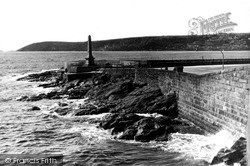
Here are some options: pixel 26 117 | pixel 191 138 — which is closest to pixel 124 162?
pixel 191 138

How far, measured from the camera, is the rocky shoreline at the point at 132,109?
14039 millimetres

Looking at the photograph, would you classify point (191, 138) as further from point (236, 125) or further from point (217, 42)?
point (217, 42)

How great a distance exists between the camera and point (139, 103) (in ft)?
62.6

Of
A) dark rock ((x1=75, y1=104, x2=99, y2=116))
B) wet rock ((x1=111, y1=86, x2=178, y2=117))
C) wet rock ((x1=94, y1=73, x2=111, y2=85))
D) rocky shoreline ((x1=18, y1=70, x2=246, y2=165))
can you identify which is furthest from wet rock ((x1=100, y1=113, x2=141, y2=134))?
wet rock ((x1=94, y1=73, x2=111, y2=85))

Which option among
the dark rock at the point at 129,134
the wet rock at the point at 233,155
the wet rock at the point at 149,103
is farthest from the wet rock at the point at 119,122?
the wet rock at the point at 233,155

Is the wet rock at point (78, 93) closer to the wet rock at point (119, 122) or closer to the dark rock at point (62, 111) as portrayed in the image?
the dark rock at point (62, 111)

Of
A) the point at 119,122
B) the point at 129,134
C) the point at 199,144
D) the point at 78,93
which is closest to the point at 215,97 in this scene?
the point at 199,144

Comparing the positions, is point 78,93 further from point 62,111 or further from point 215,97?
point 215,97

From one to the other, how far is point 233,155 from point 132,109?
923 cm

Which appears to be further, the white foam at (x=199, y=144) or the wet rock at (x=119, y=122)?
the wet rock at (x=119, y=122)

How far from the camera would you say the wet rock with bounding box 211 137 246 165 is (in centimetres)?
1002

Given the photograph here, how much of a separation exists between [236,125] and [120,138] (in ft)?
18.6

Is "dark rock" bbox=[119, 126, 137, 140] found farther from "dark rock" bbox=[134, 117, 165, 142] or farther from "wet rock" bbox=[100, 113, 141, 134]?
"wet rock" bbox=[100, 113, 141, 134]

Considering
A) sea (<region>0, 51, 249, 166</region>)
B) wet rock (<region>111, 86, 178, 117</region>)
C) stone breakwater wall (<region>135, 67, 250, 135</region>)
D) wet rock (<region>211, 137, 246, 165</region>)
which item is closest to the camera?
wet rock (<region>211, 137, 246, 165</region>)
